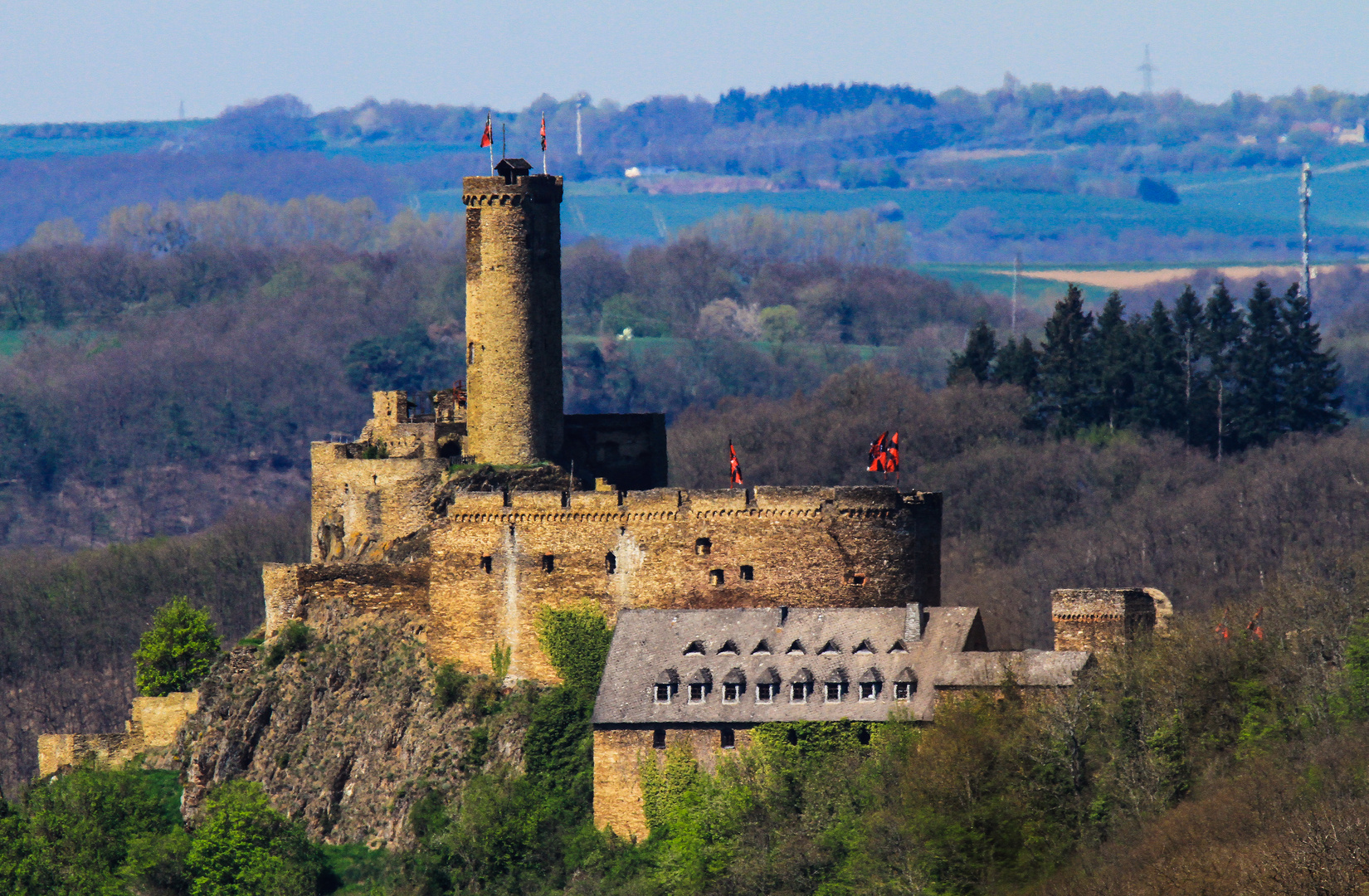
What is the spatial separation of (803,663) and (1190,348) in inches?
2979

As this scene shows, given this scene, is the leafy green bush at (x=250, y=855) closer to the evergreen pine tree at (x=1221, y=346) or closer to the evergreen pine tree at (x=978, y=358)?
the evergreen pine tree at (x=1221, y=346)

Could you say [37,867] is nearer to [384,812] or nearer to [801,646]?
[384,812]

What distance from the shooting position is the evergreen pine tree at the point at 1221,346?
138375mm

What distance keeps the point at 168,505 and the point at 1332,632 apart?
13381 centimetres

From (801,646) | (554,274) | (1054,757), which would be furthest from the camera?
(554,274)

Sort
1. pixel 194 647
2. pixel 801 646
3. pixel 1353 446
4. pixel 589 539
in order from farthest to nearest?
1. pixel 1353 446
2. pixel 194 647
3. pixel 589 539
4. pixel 801 646

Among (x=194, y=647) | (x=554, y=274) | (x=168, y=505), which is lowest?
(x=168, y=505)

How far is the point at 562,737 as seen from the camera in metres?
71.8

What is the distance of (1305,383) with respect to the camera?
458 ft

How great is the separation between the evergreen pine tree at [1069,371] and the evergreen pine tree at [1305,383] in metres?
10.0

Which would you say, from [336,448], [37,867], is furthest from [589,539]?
[37,867]

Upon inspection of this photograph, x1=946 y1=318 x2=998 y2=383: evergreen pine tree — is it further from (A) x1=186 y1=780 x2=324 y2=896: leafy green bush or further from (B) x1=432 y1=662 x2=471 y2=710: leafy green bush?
(A) x1=186 y1=780 x2=324 y2=896: leafy green bush

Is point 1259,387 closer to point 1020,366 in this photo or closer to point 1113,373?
point 1113,373

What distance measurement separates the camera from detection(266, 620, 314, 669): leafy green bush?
78.7 meters
